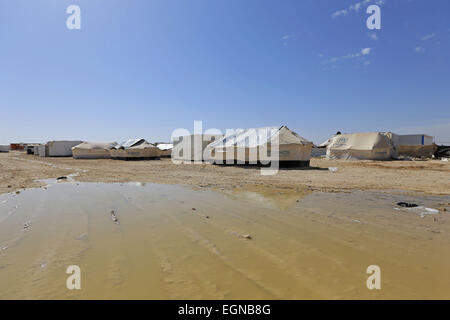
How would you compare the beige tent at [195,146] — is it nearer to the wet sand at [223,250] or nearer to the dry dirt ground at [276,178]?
the dry dirt ground at [276,178]

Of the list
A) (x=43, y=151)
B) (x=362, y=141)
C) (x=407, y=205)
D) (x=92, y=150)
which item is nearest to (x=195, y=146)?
(x=92, y=150)

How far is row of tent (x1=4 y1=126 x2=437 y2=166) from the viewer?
19.4 m

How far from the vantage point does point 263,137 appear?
19.9 metres

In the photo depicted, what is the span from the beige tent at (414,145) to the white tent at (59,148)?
5526cm

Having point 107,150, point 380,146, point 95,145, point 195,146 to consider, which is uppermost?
point 95,145

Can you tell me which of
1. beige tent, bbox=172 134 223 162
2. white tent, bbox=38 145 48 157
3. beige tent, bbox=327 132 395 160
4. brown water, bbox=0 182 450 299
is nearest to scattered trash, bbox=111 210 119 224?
brown water, bbox=0 182 450 299

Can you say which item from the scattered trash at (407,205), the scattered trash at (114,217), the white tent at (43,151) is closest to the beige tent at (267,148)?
the scattered trash at (407,205)

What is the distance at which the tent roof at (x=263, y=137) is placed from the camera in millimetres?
19328

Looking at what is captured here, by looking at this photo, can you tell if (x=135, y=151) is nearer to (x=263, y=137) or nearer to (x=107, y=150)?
(x=107, y=150)

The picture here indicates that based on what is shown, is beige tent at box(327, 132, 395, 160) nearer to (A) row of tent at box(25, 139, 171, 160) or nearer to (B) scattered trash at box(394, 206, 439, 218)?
(A) row of tent at box(25, 139, 171, 160)

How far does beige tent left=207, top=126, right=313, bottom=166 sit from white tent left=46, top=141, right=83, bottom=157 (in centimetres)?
3759

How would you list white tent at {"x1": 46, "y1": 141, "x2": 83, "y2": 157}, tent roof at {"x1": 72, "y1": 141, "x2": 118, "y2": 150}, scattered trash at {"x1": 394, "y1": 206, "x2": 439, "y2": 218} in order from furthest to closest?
1. white tent at {"x1": 46, "y1": 141, "x2": 83, "y2": 157}
2. tent roof at {"x1": 72, "y1": 141, "x2": 118, "y2": 150}
3. scattered trash at {"x1": 394, "y1": 206, "x2": 439, "y2": 218}

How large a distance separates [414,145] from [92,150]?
4922cm
